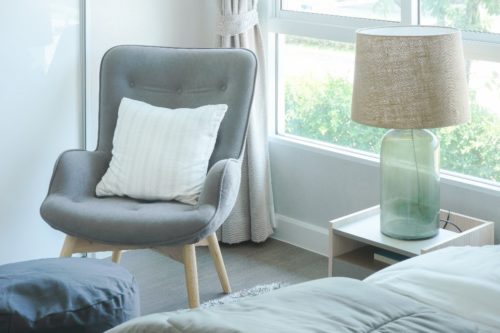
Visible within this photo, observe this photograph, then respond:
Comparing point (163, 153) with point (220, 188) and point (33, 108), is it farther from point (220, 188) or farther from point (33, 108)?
point (33, 108)

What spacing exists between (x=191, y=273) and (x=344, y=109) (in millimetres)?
1070

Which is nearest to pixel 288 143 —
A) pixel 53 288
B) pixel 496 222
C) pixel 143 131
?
pixel 143 131

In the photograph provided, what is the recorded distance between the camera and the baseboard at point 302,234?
3908mm

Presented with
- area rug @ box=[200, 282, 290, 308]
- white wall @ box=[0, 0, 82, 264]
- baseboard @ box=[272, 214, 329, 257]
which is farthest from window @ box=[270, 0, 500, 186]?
white wall @ box=[0, 0, 82, 264]

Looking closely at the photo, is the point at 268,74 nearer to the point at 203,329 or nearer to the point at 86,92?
the point at 86,92

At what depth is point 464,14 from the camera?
3.26m

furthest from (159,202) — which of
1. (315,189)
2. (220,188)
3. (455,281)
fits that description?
(455,281)

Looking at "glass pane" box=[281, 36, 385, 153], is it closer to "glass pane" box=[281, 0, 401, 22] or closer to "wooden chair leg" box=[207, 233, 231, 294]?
"glass pane" box=[281, 0, 401, 22]

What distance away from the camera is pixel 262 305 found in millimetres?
1802

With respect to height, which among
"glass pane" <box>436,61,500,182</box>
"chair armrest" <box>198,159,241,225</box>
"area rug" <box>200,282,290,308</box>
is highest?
"glass pane" <box>436,61,500,182</box>

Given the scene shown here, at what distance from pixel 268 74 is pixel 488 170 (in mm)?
1174

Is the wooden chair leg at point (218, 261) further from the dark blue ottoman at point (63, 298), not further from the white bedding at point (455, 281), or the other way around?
the white bedding at point (455, 281)

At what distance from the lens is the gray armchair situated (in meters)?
3.05

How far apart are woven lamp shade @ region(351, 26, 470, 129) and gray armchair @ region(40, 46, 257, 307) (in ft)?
2.19
